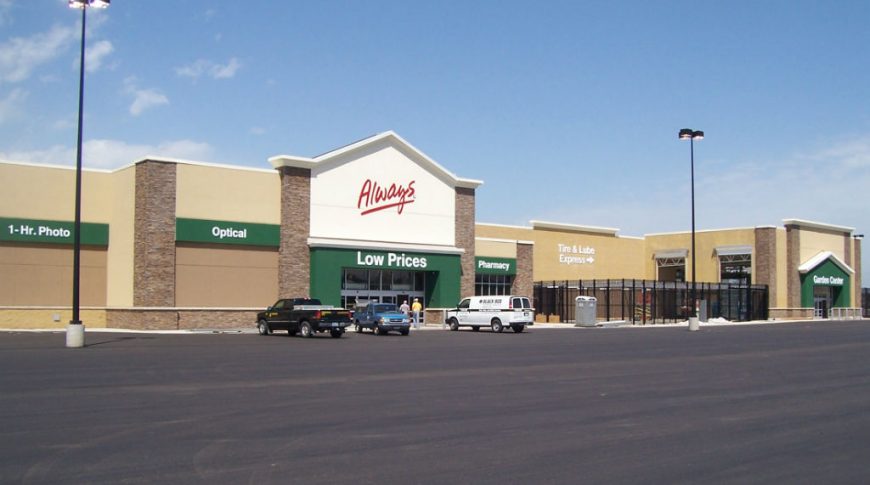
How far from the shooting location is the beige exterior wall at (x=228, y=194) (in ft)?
134

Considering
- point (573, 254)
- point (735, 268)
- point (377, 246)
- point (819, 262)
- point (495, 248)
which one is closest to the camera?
point (377, 246)

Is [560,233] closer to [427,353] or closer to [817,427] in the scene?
[427,353]

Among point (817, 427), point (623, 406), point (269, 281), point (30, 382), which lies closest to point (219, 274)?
point (269, 281)

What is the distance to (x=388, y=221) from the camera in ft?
159

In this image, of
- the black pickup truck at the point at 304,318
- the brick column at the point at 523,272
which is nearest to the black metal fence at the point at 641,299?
the brick column at the point at 523,272

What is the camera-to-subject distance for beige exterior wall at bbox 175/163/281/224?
1610 inches

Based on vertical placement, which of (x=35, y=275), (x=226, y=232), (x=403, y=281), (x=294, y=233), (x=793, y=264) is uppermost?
(x=294, y=233)

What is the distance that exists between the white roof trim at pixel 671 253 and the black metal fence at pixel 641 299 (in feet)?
24.5

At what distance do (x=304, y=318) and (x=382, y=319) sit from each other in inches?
183

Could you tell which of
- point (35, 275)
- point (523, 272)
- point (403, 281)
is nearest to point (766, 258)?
point (523, 272)

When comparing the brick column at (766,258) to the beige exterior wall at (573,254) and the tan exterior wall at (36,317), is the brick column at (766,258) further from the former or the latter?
the tan exterior wall at (36,317)

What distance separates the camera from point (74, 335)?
2625 centimetres

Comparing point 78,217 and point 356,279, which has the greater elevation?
point 78,217

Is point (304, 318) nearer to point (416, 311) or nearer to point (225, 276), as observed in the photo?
point (225, 276)
